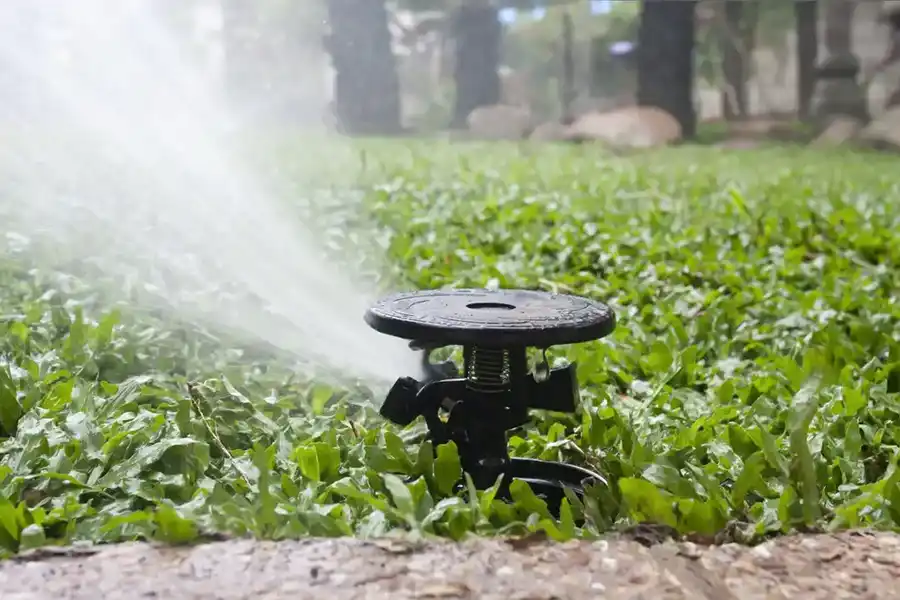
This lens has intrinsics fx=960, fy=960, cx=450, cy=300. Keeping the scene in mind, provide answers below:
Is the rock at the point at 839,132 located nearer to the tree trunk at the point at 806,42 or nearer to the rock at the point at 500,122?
the tree trunk at the point at 806,42

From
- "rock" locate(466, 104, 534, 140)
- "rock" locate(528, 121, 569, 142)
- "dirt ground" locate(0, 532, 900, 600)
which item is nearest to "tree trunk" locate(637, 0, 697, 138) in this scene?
"rock" locate(528, 121, 569, 142)

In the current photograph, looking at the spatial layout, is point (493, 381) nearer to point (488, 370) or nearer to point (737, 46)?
point (488, 370)

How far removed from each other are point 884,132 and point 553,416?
9797mm

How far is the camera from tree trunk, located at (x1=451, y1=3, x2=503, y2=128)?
1233 cm

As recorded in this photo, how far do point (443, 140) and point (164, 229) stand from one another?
6.74 m

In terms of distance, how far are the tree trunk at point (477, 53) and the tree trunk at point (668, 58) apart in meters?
1.88

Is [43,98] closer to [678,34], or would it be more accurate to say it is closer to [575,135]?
[575,135]

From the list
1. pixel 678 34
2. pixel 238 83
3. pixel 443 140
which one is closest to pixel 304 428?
pixel 238 83

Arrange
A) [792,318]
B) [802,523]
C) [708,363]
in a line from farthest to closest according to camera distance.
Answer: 1. [792,318]
2. [708,363]
3. [802,523]

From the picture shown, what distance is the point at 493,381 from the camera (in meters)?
1.85

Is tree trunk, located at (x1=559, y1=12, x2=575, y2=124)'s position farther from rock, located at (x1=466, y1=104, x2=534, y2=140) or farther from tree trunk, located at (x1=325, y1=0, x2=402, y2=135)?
tree trunk, located at (x1=325, y1=0, x2=402, y2=135)

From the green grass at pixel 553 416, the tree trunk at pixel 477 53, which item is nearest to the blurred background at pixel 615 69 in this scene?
the tree trunk at pixel 477 53

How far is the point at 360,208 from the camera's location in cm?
559

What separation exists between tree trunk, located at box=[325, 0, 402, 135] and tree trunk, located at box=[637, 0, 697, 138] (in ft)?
10.1
